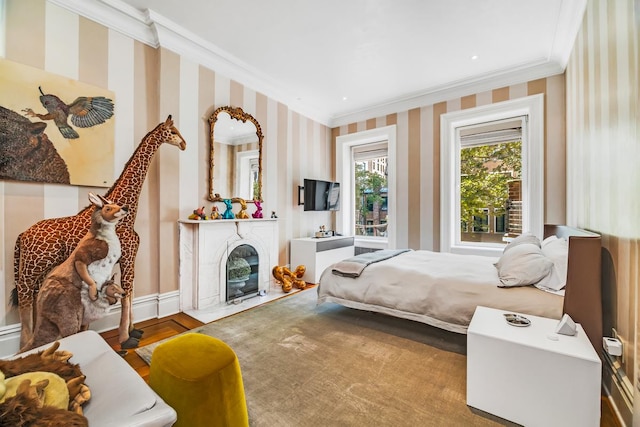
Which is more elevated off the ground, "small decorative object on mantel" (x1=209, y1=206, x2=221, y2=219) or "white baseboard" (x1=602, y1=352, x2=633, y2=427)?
"small decorative object on mantel" (x1=209, y1=206, x2=221, y2=219)

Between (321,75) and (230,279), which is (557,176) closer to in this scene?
(321,75)

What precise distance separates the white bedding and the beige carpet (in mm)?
233

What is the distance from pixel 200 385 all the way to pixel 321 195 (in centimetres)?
380

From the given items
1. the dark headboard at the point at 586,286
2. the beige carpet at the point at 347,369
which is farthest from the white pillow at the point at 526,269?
the beige carpet at the point at 347,369

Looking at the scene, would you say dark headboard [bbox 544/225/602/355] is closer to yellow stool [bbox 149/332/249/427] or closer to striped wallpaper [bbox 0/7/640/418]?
striped wallpaper [bbox 0/7/640/418]

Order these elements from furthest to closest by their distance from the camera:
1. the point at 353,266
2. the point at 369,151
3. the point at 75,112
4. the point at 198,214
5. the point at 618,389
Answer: the point at 369,151, the point at 198,214, the point at 353,266, the point at 75,112, the point at 618,389

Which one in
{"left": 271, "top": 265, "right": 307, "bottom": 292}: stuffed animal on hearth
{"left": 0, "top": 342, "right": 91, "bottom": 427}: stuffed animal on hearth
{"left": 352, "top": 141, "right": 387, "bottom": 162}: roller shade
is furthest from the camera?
{"left": 352, "top": 141, "right": 387, "bottom": 162}: roller shade

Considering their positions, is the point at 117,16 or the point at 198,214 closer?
the point at 117,16

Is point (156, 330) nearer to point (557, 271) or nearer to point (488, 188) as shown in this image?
point (557, 271)

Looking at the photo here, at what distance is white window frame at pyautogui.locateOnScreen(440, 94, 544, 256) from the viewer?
338 cm

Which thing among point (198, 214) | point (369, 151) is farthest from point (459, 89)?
point (198, 214)

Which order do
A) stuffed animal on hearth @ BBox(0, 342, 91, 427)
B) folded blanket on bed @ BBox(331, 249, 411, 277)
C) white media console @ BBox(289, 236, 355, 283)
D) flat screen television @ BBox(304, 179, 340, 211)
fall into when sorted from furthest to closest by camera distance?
1. flat screen television @ BBox(304, 179, 340, 211)
2. white media console @ BBox(289, 236, 355, 283)
3. folded blanket on bed @ BBox(331, 249, 411, 277)
4. stuffed animal on hearth @ BBox(0, 342, 91, 427)

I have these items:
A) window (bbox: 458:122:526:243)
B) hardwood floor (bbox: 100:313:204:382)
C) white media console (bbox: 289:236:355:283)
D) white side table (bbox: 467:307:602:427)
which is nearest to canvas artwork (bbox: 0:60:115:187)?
hardwood floor (bbox: 100:313:204:382)

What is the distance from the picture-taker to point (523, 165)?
368 cm
